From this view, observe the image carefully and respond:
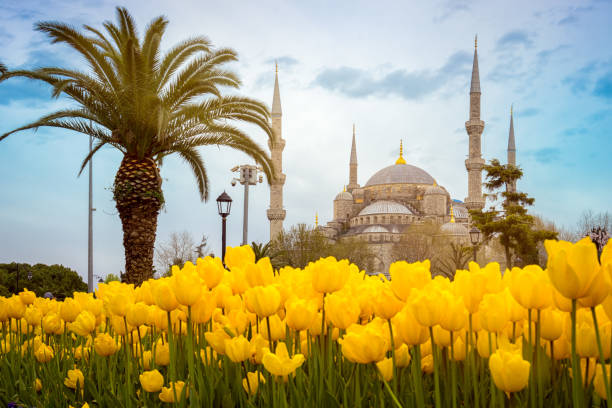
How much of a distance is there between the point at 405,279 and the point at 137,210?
31.5ft

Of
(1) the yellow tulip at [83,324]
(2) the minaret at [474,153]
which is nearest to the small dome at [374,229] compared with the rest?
(2) the minaret at [474,153]

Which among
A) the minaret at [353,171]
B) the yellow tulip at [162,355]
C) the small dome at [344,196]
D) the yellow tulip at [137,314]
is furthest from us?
the minaret at [353,171]

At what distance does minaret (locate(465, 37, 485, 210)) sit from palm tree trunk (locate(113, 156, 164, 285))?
3363 centimetres

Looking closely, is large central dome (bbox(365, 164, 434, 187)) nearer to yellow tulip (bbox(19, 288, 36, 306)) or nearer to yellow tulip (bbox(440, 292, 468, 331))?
yellow tulip (bbox(19, 288, 36, 306))

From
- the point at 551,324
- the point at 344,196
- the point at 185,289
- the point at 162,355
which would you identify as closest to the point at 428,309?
the point at 551,324

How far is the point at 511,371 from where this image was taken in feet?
2.99

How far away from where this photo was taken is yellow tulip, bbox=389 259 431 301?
1.25 m

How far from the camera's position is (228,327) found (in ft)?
5.00

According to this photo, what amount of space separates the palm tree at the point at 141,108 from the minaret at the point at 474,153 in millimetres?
32096

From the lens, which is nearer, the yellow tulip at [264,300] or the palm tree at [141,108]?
the yellow tulip at [264,300]

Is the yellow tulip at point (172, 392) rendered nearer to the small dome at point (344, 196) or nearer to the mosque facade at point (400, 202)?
the mosque facade at point (400, 202)

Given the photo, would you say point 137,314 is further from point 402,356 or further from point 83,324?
point 402,356

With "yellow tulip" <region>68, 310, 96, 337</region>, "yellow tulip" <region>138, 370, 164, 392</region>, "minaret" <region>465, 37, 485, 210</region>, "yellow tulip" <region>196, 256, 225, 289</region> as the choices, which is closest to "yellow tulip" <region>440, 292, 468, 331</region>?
"yellow tulip" <region>196, 256, 225, 289</region>

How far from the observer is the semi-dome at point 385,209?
54812mm
